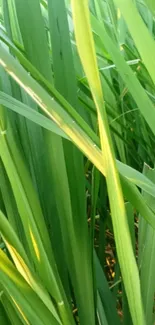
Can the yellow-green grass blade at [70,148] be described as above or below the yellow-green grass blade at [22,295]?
above

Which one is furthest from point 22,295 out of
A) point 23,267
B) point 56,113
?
point 56,113

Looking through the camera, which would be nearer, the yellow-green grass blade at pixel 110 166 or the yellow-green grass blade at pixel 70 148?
the yellow-green grass blade at pixel 110 166

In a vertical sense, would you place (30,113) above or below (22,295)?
above

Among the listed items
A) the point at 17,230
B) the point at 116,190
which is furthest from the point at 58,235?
the point at 116,190

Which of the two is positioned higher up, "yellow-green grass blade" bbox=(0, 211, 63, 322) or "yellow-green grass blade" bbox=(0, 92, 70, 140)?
"yellow-green grass blade" bbox=(0, 92, 70, 140)

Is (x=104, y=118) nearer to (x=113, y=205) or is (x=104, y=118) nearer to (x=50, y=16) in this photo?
(x=113, y=205)

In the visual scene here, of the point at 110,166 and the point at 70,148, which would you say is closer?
the point at 110,166

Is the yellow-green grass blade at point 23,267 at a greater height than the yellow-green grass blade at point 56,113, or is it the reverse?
the yellow-green grass blade at point 56,113

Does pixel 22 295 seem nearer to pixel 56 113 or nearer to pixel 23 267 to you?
pixel 23 267
